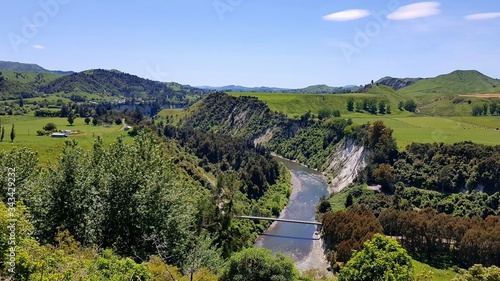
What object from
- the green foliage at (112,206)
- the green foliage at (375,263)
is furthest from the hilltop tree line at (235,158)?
the green foliage at (375,263)

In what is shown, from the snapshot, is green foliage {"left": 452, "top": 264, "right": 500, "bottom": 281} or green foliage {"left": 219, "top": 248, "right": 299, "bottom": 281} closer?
green foliage {"left": 452, "top": 264, "right": 500, "bottom": 281}

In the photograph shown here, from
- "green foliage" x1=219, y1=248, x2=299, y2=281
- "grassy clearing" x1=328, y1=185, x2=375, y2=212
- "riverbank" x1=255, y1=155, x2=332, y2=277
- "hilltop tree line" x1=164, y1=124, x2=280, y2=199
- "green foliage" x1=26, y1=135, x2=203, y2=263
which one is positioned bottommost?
"riverbank" x1=255, y1=155, x2=332, y2=277

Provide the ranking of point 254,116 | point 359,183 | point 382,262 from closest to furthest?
point 382,262
point 359,183
point 254,116

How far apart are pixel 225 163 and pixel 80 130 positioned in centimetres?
4461

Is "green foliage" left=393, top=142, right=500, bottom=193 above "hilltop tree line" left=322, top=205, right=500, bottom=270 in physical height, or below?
above

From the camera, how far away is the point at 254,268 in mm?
31641

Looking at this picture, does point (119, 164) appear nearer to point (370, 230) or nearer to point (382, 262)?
point (382, 262)

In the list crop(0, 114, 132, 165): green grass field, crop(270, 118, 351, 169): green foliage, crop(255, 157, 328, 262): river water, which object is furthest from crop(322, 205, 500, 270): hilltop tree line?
crop(270, 118, 351, 169): green foliage

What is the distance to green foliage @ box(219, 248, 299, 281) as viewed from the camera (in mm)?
31500

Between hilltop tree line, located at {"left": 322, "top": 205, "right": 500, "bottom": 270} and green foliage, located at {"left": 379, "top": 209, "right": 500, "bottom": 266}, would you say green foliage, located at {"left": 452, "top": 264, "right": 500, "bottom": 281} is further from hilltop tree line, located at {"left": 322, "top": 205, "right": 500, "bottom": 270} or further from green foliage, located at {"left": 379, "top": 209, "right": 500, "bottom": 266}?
green foliage, located at {"left": 379, "top": 209, "right": 500, "bottom": 266}

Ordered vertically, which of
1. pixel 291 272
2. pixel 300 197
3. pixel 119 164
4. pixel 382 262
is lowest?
pixel 300 197

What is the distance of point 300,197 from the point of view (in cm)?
10212

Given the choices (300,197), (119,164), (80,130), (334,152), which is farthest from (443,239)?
(80,130)

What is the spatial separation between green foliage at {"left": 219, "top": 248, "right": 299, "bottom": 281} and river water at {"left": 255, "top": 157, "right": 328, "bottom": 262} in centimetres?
3448
